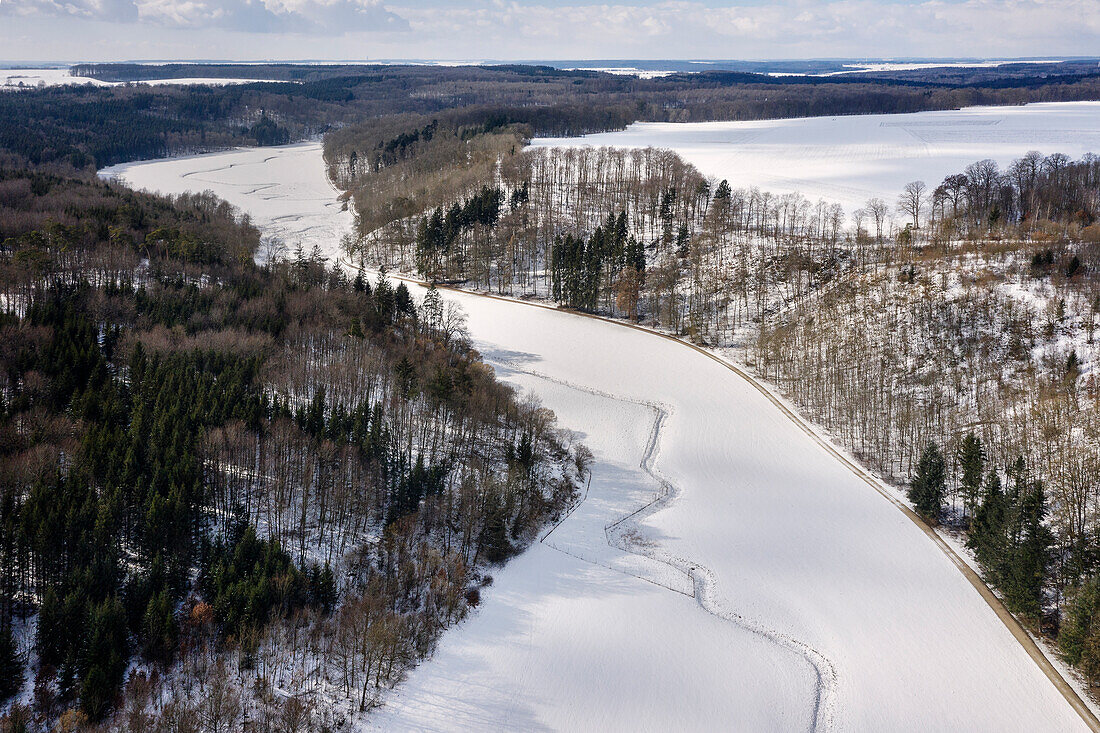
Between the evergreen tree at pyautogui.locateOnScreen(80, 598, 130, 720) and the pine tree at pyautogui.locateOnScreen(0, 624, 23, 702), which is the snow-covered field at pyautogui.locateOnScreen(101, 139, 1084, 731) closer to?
the evergreen tree at pyautogui.locateOnScreen(80, 598, 130, 720)

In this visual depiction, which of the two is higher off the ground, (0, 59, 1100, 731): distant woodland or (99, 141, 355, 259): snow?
(99, 141, 355, 259): snow

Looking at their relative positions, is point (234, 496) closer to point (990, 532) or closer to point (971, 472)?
point (990, 532)

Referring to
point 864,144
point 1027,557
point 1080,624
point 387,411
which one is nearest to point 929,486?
point 1027,557

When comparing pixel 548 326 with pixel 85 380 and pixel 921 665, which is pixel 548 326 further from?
pixel 921 665

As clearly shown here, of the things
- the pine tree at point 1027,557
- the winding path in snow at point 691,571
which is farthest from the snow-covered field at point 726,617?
the pine tree at point 1027,557

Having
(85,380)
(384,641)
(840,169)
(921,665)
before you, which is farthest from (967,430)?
(840,169)

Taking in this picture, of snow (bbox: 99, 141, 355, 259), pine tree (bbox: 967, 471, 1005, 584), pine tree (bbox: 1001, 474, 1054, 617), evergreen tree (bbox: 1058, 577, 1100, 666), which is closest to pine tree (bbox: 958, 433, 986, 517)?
pine tree (bbox: 967, 471, 1005, 584)
